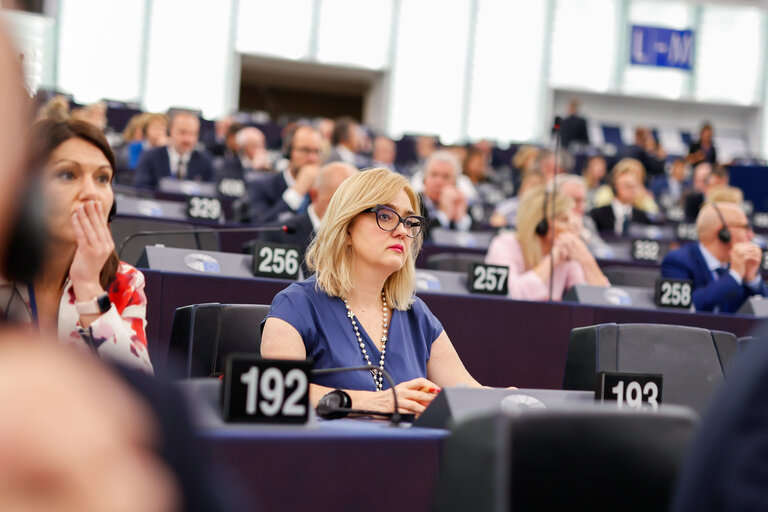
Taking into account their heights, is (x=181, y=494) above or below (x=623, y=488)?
above

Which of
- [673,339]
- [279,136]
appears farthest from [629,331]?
[279,136]

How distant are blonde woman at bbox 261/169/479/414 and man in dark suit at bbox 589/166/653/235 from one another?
6031 millimetres

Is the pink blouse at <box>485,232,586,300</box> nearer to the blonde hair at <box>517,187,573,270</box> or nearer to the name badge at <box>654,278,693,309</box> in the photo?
the blonde hair at <box>517,187,573,270</box>

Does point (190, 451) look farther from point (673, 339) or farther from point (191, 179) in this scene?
point (191, 179)

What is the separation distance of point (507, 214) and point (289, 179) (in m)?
2.98

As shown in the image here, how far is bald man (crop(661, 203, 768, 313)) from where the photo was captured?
489 centimetres

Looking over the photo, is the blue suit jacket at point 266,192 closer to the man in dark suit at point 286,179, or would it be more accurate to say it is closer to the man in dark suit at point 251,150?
the man in dark suit at point 286,179

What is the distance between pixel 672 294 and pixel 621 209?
4587 mm

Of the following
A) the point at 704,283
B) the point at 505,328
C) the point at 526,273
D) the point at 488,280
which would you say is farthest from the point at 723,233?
the point at 505,328

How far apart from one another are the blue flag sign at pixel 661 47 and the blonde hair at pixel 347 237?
54.5 ft

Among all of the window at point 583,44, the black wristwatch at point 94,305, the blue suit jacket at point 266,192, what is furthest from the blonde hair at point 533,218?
the window at point 583,44

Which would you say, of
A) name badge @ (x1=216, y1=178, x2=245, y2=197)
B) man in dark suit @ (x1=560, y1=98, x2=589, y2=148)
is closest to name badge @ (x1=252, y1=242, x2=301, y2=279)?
name badge @ (x1=216, y1=178, x2=245, y2=197)

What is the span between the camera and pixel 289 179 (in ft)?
20.9

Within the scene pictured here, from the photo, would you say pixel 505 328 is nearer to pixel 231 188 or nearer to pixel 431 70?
pixel 231 188
